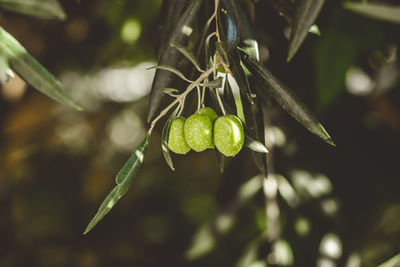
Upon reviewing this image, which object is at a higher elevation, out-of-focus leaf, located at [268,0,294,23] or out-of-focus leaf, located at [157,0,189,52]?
out-of-focus leaf, located at [268,0,294,23]

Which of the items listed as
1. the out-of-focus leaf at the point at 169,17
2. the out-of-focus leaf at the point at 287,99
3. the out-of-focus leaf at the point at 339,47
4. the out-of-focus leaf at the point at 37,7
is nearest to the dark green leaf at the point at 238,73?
the out-of-focus leaf at the point at 287,99

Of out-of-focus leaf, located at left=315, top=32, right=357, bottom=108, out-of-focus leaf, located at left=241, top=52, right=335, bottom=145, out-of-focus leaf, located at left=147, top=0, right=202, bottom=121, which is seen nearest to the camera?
out-of-focus leaf, located at left=241, top=52, right=335, bottom=145

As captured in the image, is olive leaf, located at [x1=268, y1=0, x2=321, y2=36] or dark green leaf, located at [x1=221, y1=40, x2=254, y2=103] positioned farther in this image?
olive leaf, located at [x1=268, y1=0, x2=321, y2=36]

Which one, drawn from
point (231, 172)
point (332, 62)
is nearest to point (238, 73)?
point (332, 62)

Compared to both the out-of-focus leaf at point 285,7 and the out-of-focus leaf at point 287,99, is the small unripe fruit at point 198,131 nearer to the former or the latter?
the out-of-focus leaf at point 287,99

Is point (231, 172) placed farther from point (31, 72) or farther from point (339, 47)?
point (31, 72)

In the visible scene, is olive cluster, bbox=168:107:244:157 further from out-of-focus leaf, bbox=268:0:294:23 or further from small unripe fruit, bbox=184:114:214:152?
out-of-focus leaf, bbox=268:0:294:23

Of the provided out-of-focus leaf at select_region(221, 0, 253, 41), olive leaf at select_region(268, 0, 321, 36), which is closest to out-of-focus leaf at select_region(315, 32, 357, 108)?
olive leaf at select_region(268, 0, 321, 36)
